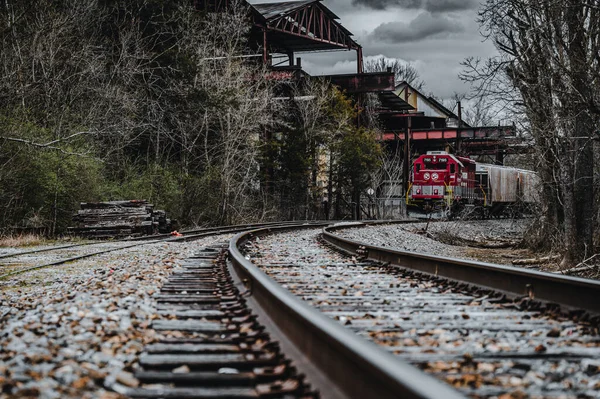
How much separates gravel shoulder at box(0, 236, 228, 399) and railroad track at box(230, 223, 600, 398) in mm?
970

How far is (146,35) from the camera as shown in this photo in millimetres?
30547

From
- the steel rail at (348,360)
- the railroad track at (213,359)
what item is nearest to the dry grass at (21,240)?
the railroad track at (213,359)

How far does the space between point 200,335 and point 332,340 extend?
5.37ft

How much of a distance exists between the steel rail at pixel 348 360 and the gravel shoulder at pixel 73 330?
2.91 feet

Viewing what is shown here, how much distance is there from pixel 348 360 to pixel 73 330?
2545mm

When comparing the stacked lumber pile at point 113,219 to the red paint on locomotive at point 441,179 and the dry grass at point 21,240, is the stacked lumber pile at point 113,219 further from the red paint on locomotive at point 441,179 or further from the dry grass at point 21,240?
the red paint on locomotive at point 441,179

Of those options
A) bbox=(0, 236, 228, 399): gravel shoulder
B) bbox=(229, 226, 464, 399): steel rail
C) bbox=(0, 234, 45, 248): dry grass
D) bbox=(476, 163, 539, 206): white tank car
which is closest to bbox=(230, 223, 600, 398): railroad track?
bbox=(229, 226, 464, 399): steel rail

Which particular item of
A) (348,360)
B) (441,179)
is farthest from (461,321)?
(441,179)

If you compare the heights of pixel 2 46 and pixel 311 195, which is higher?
pixel 2 46

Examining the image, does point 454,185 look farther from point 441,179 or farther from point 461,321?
point 461,321

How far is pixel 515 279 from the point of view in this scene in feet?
20.1

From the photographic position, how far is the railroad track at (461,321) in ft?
10.5

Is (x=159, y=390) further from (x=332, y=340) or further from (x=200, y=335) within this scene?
(x=200, y=335)

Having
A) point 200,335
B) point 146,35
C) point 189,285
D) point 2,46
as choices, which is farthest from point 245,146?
point 200,335
